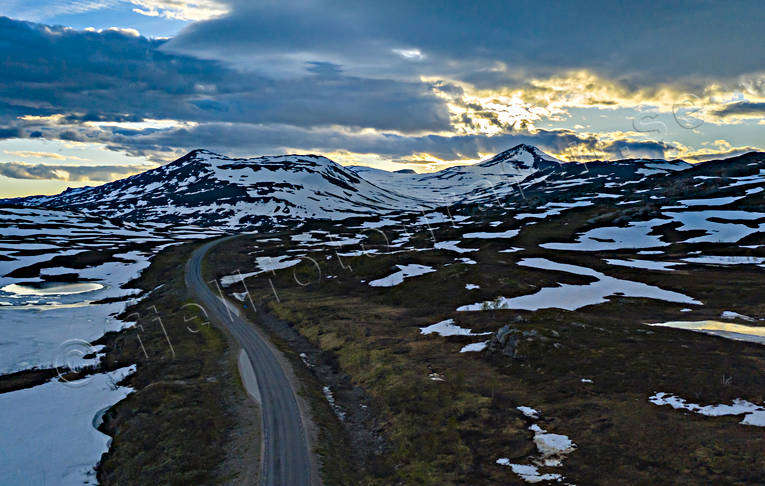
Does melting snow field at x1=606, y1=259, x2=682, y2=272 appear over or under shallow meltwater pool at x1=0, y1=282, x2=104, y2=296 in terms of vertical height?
under

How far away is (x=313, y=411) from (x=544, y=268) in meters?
60.1

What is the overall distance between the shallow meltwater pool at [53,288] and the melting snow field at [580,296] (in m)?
88.1

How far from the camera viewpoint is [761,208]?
119938mm

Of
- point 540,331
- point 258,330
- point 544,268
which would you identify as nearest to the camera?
point 540,331

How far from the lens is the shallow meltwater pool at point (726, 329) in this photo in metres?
39.6

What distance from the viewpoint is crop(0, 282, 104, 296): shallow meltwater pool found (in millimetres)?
94250

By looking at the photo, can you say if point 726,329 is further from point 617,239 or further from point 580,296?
point 617,239

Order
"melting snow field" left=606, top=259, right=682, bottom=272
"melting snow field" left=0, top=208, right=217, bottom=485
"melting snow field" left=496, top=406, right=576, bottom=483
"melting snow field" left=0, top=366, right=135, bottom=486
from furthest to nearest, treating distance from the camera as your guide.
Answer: "melting snow field" left=606, top=259, right=682, bottom=272
"melting snow field" left=0, top=208, right=217, bottom=485
"melting snow field" left=0, top=366, right=135, bottom=486
"melting snow field" left=496, top=406, right=576, bottom=483

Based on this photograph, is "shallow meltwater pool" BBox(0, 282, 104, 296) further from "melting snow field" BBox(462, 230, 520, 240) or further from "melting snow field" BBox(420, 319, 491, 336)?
"melting snow field" BBox(462, 230, 520, 240)

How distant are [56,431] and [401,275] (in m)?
60.2

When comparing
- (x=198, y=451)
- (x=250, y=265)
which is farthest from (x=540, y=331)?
(x=250, y=265)

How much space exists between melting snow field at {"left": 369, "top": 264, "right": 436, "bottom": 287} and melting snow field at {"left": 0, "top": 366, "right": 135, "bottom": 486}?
4697 cm

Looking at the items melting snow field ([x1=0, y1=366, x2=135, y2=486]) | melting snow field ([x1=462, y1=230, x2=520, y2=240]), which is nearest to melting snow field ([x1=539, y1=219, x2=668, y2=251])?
melting snow field ([x1=462, y1=230, x2=520, y2=240])

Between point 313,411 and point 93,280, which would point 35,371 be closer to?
point 313,411
